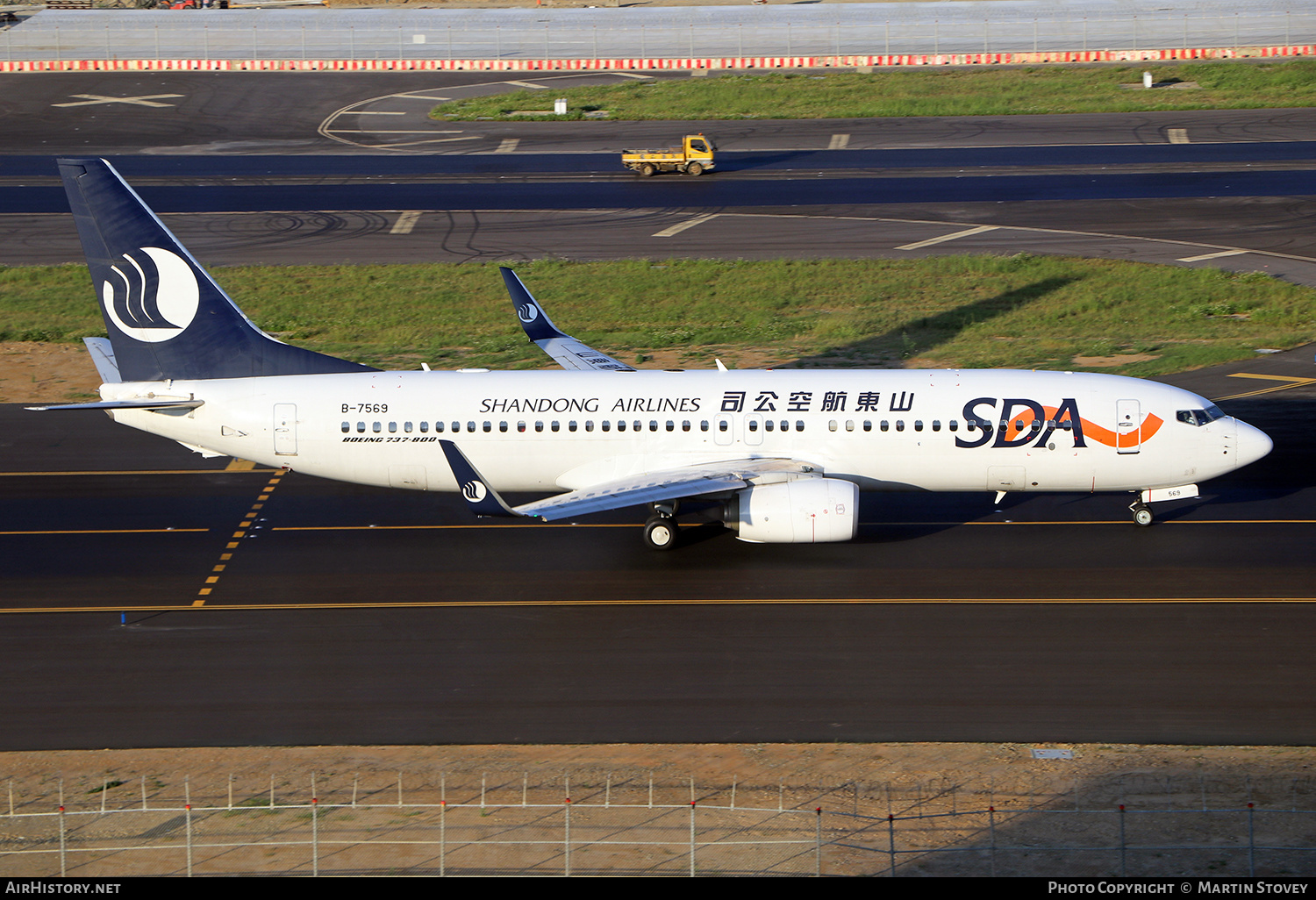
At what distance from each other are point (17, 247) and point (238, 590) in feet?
156

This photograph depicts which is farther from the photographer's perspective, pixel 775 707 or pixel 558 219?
pixel 558 219

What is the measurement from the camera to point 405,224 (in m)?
76.0

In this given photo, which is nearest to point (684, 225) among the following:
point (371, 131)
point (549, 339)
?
point (549, 339)

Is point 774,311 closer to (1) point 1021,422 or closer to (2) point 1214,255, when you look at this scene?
(2) point 1214,255

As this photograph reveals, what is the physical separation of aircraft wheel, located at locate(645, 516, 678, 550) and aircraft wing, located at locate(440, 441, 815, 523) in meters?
1.44

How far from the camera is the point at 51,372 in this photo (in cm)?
5428

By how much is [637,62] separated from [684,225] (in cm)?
5092

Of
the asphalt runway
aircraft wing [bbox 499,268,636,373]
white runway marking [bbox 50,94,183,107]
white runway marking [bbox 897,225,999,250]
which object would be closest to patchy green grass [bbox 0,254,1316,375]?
white runway marking [bbox 897,225,999,250]

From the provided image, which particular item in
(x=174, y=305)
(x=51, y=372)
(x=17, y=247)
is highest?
(x=17, y=247)

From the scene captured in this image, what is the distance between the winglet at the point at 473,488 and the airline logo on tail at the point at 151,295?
10.7 meters

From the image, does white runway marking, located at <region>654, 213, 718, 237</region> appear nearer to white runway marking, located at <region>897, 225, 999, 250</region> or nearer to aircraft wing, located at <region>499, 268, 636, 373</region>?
white runway marking, located at <region>897, 225, 999, 250</region>

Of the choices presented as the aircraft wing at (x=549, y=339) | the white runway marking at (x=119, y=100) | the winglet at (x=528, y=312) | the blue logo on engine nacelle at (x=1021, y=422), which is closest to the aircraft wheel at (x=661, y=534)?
the aircraft wing at (x=549, y=339)

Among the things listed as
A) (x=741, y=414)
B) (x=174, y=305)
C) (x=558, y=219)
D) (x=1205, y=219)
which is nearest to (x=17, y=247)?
(x=558, y=219)

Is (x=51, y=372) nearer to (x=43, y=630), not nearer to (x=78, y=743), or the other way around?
(x=43, y=630)
